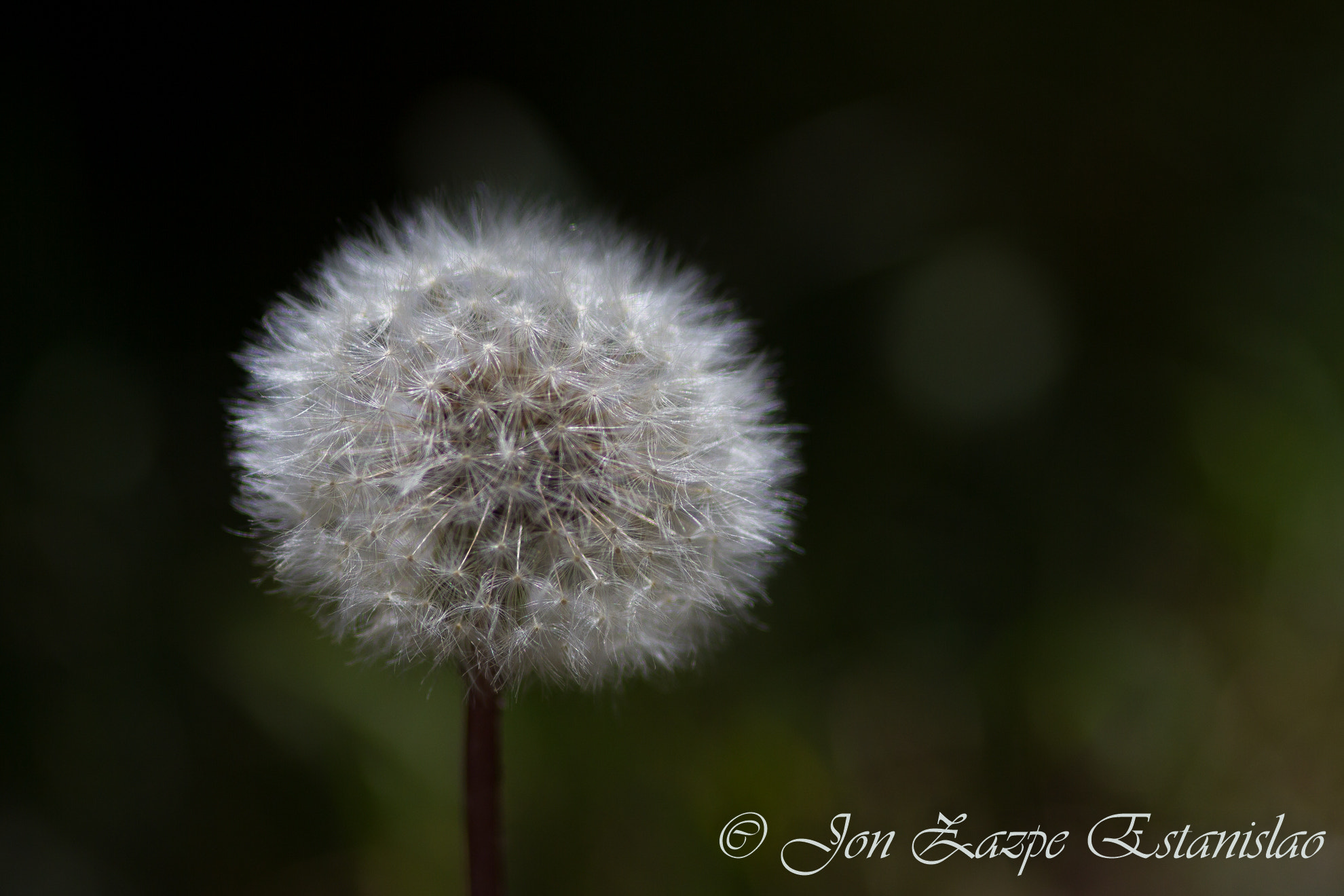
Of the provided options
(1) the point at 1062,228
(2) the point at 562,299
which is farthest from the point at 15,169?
(1) the point at 1062,228

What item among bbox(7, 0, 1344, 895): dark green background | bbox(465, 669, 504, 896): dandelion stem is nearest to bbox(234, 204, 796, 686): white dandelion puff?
bbox(465, 669, 504, 896): dandelion stem

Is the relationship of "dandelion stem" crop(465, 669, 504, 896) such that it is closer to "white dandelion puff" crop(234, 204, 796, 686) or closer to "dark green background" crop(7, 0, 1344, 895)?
"white dandelion puff" crop(234, 204, 796, 686)

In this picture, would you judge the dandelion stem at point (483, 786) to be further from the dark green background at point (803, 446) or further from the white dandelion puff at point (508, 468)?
the dark green background at point (803, 446)

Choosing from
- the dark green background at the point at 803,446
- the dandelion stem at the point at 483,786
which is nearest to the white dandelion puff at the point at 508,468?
the dandelion stem at the point at 483,786

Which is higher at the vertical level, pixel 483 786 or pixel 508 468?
pixel 508 468

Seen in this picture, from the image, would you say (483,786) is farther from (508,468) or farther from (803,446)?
(803,446)

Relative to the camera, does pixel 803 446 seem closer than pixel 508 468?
No

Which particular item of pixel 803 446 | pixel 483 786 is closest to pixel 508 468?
pixel 483 786
